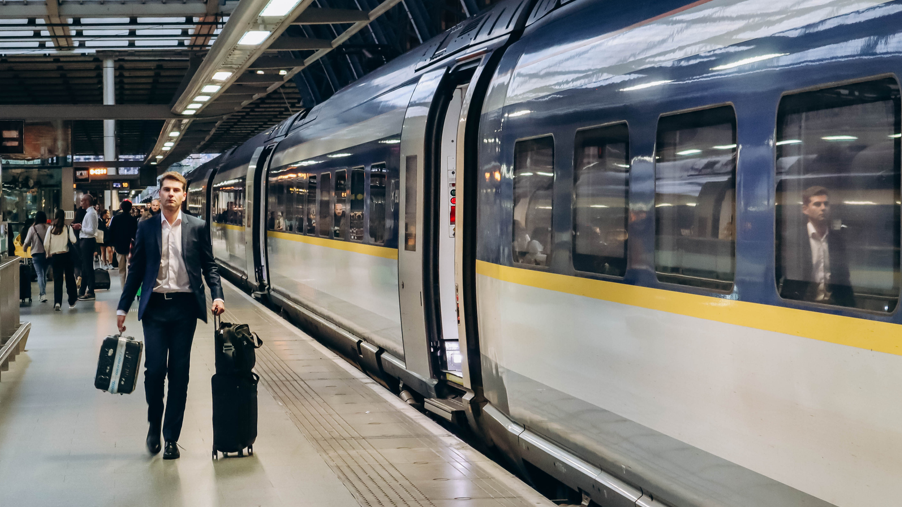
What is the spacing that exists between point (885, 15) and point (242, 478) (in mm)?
4317

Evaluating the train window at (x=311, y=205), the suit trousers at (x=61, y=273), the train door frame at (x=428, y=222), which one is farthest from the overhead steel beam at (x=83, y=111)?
the train door frame at (x=428, y=222)

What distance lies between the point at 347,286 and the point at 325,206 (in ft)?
4.98

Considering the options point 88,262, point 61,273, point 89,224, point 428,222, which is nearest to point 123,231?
point 89,224

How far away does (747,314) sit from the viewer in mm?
3760

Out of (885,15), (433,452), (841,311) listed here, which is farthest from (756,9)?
(433,452)

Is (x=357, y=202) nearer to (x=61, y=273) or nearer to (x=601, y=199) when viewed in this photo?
(x=601, y=199)

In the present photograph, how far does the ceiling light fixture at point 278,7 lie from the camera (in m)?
7.55

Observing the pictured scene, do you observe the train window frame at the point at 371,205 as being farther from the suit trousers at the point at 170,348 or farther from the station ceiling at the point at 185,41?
the suit trousers at the point at 170,348

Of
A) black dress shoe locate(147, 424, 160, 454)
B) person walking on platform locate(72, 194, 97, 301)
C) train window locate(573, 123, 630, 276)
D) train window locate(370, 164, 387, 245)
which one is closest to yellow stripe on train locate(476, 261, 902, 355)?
train window locate(573, 123, 630, 276)

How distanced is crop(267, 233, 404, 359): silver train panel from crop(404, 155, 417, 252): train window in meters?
0.56

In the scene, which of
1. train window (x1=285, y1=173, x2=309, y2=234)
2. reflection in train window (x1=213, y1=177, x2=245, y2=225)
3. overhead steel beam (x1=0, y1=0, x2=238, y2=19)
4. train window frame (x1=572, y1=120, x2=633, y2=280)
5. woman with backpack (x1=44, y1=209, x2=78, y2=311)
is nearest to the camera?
train window frame (x1=572, y1=120, x2=633, y2=280)

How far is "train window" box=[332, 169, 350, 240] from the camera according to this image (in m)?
10.6

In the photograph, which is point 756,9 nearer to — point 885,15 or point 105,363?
point 885,15

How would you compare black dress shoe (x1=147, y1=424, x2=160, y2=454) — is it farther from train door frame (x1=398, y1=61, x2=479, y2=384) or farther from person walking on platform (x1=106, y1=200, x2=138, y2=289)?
person walking on platform (x1=106, y1=200, x2=138, y2=289)
